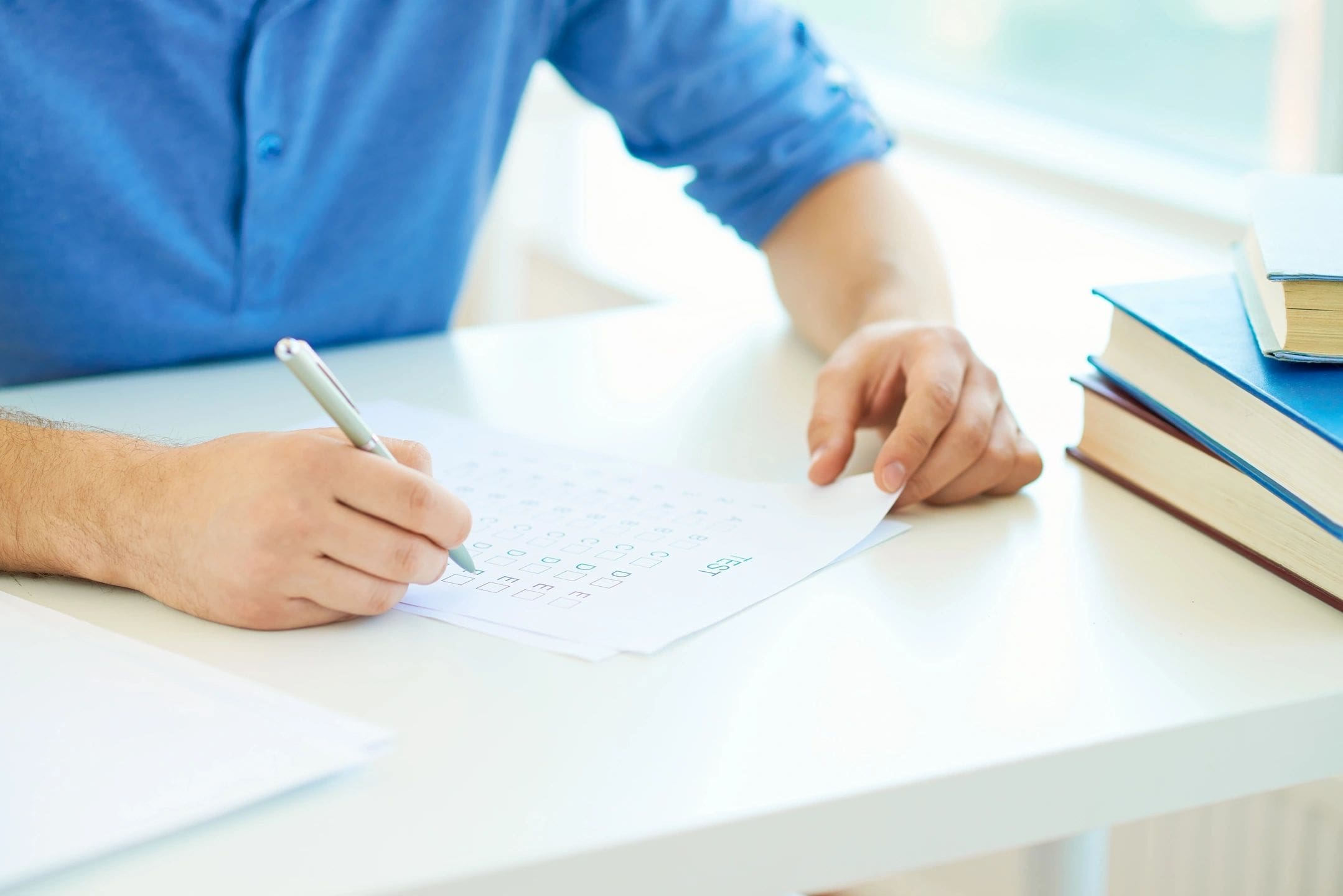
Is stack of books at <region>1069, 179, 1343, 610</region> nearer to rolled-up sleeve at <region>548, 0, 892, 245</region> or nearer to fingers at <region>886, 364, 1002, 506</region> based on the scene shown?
fingers at <region>886, 364, 1002, 506</region>

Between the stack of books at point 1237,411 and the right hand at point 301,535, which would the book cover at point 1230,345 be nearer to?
the stack of books at point 1237,411

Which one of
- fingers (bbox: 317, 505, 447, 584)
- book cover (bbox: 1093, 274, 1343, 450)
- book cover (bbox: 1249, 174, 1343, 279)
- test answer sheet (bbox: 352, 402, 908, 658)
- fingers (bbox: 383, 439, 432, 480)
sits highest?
book cover (bbox: 1249, 174, 1343, 279)

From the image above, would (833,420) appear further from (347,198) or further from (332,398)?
(347,198)

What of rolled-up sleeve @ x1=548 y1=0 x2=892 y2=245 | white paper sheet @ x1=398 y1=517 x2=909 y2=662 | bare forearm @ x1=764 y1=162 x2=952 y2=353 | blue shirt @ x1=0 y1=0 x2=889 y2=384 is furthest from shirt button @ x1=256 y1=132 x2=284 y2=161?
white paper sheet @ x1=398 y1=517 x2=909 y2=662

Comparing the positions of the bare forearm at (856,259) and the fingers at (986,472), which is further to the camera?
the bare forearm at (856,259)

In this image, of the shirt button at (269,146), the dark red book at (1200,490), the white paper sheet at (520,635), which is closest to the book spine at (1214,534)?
the dark red book at (1200,490)

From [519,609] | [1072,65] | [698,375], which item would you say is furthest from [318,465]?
[1072,65]

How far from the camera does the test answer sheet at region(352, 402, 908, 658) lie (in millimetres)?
594

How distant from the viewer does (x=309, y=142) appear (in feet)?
3.46

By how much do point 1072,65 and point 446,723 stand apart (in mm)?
1601

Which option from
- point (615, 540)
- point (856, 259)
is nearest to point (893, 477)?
point (615, 540)

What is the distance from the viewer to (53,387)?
3.09 ft

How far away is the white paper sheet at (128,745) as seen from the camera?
0.43 m

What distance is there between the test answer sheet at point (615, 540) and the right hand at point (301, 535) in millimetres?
39
